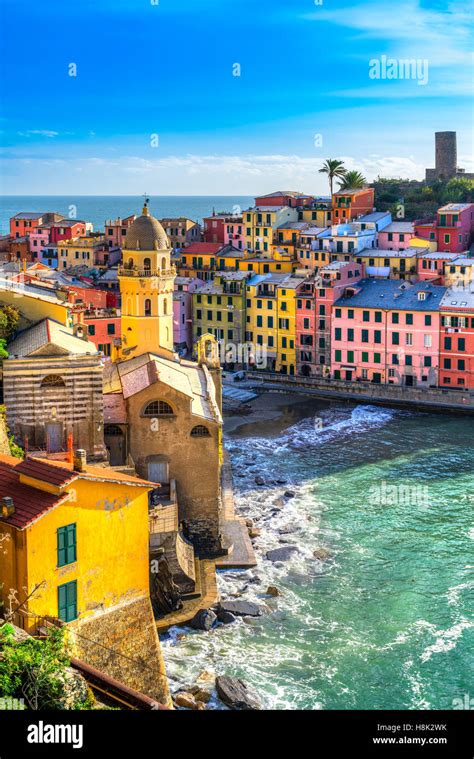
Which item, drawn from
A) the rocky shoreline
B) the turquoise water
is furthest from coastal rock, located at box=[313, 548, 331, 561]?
the turquoise water

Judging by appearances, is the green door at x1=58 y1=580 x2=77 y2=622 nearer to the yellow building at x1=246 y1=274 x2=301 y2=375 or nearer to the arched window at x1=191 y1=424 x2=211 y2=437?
the arched window at x1=191 y1=424 x2=211 y2=437

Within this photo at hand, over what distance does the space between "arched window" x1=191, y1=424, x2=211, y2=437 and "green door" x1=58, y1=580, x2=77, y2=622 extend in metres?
15.6

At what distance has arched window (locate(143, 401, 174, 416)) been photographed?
37.1m

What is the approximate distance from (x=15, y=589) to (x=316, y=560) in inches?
710

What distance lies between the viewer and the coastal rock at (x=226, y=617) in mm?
31422

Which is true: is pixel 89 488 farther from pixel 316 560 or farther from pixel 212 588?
pixel 316 560

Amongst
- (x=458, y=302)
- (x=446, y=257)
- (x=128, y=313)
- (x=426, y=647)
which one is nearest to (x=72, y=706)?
(x=426, y=647)

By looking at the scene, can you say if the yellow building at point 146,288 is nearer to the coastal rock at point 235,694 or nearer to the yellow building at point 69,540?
the coastal rock at point 235,694

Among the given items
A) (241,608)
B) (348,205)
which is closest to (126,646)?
(241,608)

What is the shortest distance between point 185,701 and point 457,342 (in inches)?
1744

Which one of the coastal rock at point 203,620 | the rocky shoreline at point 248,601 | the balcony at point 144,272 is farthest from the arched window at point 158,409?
the balcony at point 144,272

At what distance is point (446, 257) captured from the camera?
71.4 meters

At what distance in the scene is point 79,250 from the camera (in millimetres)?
93750
